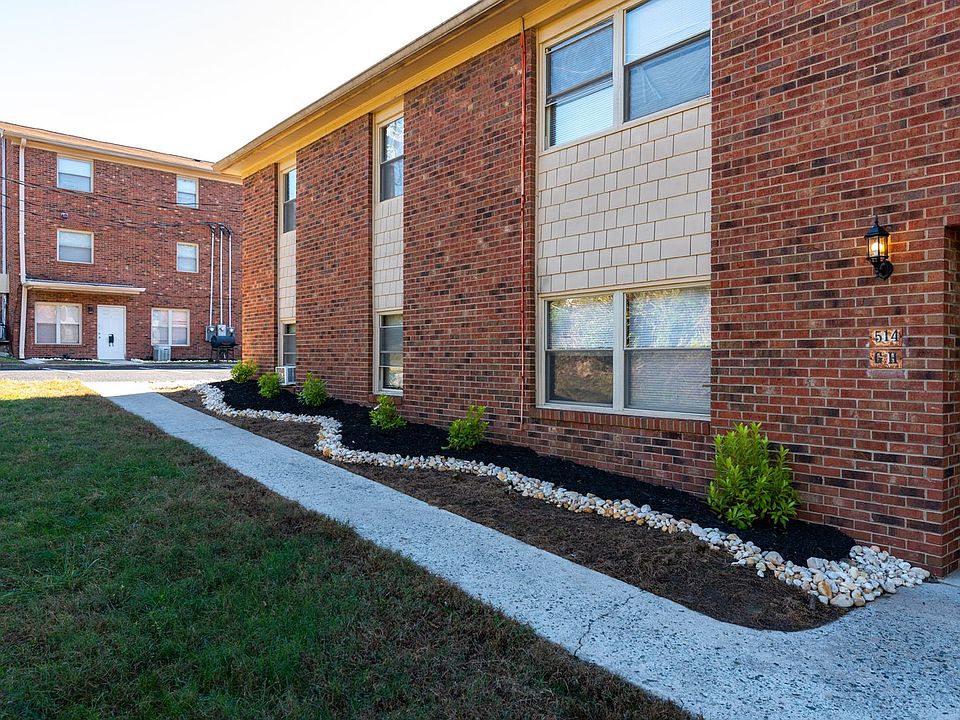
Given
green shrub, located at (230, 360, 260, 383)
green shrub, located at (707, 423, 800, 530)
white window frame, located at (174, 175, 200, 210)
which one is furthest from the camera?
white window frame, located at (174, 175, 200, 210)

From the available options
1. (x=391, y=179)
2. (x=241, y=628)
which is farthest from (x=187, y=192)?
(x=241, y=628)

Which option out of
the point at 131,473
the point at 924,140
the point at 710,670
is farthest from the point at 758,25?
the point at 131,473

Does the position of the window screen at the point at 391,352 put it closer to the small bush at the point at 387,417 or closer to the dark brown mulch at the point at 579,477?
the dark brown mulch at the point at 579,477

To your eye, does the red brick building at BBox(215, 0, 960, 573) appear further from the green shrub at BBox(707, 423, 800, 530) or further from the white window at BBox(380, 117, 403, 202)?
the green shrub at BBox(707, 423, 800, 530)

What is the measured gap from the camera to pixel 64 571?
3939 mm

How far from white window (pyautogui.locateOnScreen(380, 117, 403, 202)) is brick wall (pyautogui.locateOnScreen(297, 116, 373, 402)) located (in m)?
0.20

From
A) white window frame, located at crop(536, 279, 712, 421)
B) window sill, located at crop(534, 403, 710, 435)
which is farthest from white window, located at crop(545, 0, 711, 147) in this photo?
window sill, located at crop(534, 403, 710, 435)

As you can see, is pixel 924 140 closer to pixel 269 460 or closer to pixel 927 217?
pixel 927 217

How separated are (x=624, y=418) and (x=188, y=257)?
23817mm

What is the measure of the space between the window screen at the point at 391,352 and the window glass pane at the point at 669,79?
4.74 metres

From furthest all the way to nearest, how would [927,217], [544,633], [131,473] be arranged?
[131,473], [927,217], [544,633]

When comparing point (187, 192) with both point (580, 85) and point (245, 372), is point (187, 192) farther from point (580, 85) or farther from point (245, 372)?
point (580, 85)

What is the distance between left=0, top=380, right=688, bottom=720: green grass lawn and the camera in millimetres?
2715

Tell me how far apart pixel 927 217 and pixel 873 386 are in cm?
122
